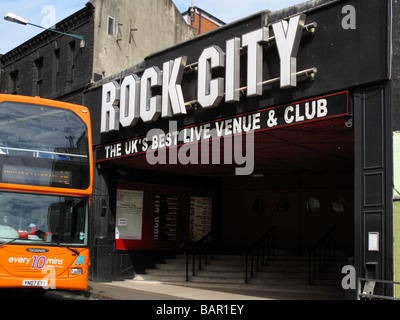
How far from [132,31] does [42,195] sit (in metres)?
12.5

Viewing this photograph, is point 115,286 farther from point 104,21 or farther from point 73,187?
point 104,21

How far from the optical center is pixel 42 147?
38.1 ft

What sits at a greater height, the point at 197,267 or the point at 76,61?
the point at 76,61

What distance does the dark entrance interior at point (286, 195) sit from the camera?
1597 centimetres

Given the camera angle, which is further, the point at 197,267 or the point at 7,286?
the point at 197,267

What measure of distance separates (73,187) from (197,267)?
7542mm

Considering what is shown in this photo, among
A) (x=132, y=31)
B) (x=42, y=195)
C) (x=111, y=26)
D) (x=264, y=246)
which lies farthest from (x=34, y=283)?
(x=132, y=31)

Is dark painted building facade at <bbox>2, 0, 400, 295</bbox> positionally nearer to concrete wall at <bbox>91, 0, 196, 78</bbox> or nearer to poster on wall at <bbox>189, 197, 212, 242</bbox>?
poster on wall at <bbox>189, 197, 212, 242</bbox>

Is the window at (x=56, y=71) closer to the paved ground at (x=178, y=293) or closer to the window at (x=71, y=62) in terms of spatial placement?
the window at (x=71, y=62)

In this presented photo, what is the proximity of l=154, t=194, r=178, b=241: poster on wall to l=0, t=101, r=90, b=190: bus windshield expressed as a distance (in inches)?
290

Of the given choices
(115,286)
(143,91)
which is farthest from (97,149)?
(115,286)

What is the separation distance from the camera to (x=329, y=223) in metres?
17.7

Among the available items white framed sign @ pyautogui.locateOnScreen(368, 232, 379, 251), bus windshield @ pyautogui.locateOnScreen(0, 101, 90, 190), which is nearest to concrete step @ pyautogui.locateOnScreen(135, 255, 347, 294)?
white framed sign @ pyautogui.locateOnScreen(368, 232, 379, 251)

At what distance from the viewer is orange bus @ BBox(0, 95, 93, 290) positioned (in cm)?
1115
